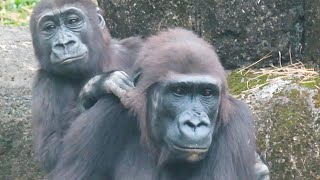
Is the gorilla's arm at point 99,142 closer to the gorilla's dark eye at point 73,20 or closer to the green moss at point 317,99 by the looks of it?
the gorilla's dark eye at point 73,20

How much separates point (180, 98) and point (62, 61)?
1357 mm

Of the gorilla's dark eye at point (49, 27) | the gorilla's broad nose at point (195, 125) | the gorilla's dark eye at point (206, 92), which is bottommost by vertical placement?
the gorilla's broad nose at point (195, 125)

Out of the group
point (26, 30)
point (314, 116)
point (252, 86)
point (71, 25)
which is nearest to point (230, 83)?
point (252, 86)

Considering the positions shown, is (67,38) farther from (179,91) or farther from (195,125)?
(195,125)

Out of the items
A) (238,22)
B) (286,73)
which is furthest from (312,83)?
(238,22)

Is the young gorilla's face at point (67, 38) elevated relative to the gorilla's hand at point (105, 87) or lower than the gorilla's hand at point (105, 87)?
elevated

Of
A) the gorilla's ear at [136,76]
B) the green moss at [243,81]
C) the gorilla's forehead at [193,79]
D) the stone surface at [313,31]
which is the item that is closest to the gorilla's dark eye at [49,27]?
the gorilla's ear at [136,76]

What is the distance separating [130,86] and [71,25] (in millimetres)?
1021

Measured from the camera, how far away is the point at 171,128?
5559 mm

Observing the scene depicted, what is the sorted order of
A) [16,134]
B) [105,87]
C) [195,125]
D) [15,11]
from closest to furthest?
[195,125]
[105,87]
[16,134]
[15,11]

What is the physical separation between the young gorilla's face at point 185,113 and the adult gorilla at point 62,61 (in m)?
0.80

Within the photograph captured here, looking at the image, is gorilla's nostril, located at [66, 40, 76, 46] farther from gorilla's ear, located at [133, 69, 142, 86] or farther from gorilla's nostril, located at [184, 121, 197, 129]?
gorilla's nostril, located at [184, 121, 197, 129]

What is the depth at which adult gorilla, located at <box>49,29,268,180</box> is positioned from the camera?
556 centimetres

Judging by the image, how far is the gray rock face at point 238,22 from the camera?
7.62 m
